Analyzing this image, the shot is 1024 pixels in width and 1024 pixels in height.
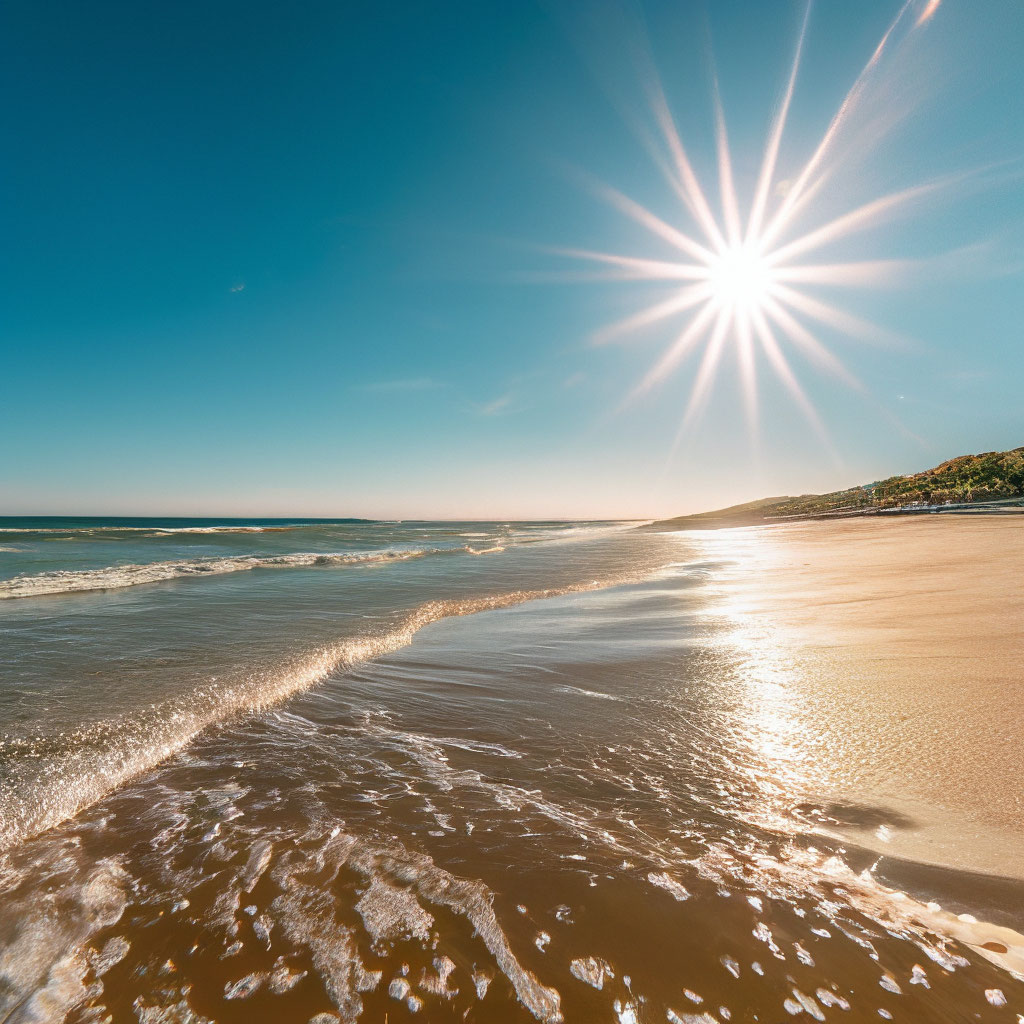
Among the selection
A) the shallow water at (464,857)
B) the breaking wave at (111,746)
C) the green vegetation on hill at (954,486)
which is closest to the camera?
the shallow water at (464,857)

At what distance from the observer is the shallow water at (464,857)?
148cm

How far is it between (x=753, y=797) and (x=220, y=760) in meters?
3.14

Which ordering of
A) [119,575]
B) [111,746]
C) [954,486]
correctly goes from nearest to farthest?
1. [111,746]
2. [119,575]
3. [954,486]

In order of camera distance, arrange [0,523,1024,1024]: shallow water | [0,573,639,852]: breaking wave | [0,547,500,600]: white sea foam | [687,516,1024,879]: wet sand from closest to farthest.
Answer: [0,523,1024,1024]: shallow water
[687,516,1024,879]: wet sand
[0,573,639,852]: breaking wave
[0,547,500,600]: white sea foam

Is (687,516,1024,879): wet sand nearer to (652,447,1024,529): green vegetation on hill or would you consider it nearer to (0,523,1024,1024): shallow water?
(0,523,1024,1024): shallow water

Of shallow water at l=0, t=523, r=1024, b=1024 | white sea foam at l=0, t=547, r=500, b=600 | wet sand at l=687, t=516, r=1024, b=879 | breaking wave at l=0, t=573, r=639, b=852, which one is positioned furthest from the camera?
white sea foam at l=0, t=547, r=500, b=600

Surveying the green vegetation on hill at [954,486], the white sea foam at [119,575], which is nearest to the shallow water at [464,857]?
the white sea foam at [119,575]

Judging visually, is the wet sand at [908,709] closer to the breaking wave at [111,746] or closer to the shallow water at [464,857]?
the shallow water at [464,857]

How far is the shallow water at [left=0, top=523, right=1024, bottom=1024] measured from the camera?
1.48 meters

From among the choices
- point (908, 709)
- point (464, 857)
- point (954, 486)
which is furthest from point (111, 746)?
point (954, 486)

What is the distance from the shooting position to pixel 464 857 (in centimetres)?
211

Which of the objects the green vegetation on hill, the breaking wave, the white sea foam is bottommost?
the breaking wave

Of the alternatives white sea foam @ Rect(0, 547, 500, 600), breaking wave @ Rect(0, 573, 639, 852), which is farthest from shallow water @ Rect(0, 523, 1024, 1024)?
white sea foam @ Rect(0, 547, 500, 600)

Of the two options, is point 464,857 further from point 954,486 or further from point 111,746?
point 954,486
